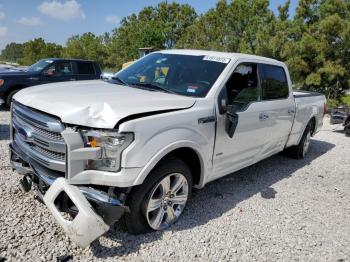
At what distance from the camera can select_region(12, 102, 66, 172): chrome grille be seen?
9.57 ft

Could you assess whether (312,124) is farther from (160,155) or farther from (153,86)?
(160,155)

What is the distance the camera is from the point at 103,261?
296 cm

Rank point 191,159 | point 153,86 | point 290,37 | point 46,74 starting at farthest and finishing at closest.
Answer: point 290,37
point 46,74
point 153,86
point 191,159

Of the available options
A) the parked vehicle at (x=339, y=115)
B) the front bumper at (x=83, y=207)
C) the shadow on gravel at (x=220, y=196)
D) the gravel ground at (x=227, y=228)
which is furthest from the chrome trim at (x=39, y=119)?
the parked vehicle at (x=339, y=115)

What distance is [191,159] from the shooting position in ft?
12.3

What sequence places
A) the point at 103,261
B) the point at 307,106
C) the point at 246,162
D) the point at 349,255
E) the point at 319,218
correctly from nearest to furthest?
1. the point at 103,261
2. the point at 349,255
3. the point at 319,218
4. the point at 246,162
5. the point at 307,106

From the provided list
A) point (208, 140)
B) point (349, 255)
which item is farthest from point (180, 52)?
point (349, 255)

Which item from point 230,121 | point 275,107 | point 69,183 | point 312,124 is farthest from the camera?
point 312,124

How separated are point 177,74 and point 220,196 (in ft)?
5.68

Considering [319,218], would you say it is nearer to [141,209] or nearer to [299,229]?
[299,229]

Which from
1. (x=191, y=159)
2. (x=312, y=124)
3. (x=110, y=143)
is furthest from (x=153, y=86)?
(x=312, y=124)

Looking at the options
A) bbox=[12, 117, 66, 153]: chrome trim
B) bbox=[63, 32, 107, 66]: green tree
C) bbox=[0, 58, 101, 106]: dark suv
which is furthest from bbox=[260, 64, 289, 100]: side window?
bbox=[63, 32, 107, 66]: green tree

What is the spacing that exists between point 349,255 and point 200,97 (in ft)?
7.42

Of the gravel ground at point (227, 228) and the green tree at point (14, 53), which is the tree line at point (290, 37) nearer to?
the gravel ground at point (227, 228)
